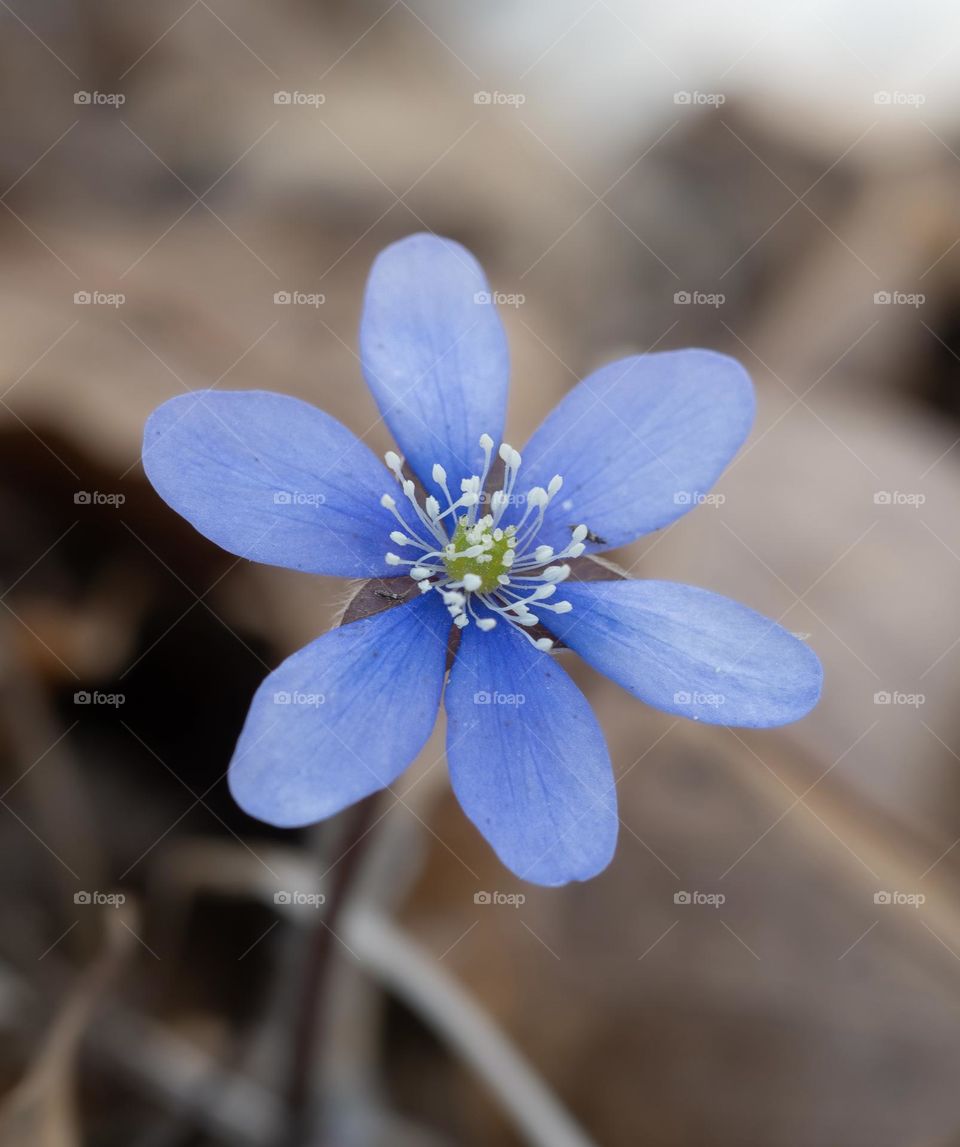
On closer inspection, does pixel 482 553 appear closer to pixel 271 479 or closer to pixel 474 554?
pixel 474 554

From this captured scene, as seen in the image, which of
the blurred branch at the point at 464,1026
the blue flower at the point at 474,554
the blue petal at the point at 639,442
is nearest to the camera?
the blue flower at the point at 474,554

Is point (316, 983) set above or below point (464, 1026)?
above

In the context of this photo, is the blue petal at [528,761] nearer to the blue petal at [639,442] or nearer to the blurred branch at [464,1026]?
the blue petal at [639,442]

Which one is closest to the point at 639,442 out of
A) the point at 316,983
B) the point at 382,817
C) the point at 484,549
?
the point at 484,549

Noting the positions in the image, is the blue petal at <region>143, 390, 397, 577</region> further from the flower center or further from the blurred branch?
the blurred branch

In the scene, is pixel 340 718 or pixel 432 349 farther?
pixel 432 349

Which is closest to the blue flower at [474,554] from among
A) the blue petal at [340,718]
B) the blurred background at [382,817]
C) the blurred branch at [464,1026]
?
the blue petal at [340,718]
